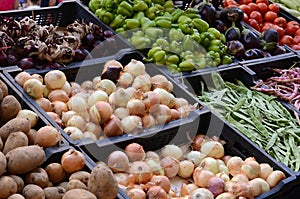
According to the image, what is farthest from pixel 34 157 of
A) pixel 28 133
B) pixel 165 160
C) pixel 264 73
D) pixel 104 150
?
pixel 264 73

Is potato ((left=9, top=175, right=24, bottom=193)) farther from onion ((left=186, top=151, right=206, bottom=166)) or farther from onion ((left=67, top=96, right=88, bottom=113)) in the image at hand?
onion ((left=186, top=151, right=206, bottom=166))

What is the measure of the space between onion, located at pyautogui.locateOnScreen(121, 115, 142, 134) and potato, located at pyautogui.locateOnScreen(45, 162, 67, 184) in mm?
682

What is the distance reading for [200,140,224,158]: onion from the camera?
122 inches

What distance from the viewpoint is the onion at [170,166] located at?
295 cm

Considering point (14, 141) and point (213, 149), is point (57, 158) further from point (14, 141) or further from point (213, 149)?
point (213, 149)

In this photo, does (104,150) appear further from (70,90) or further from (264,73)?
(264,73)

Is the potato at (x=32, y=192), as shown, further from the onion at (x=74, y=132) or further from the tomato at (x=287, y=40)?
the tomato at (x=287, y=40)

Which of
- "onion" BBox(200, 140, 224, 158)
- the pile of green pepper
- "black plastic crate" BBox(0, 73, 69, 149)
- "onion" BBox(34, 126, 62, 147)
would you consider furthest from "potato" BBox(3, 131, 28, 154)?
the pile of green pepper

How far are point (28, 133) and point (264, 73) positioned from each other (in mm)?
2422

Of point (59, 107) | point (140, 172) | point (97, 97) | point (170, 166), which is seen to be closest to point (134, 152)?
point (140, 172)

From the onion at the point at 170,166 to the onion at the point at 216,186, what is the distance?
10.0 inches

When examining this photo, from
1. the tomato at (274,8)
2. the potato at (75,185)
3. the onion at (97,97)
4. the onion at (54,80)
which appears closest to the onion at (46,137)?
the potato at (75,185)

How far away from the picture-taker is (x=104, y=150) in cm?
286

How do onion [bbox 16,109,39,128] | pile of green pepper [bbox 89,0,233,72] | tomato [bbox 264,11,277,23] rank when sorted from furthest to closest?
tomato [bbox 264,11,277,23]
pile of green pepper [bbox 89,0,233,72]
onion [bbox 16,109,39,128]
